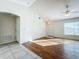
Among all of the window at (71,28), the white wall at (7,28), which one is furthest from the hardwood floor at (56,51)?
the window at (71,28)

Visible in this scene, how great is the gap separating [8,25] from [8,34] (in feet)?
2.74

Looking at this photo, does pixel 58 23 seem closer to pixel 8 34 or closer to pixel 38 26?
pixel 38 26

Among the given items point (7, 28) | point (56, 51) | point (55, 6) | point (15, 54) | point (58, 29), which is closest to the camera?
point (15, 54)

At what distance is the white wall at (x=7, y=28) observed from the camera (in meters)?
7.59

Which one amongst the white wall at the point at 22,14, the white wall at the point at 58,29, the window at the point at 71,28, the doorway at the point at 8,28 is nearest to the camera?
the white wall at the point at 22,14

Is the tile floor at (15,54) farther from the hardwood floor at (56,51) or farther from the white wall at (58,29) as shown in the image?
the white wall at (58,29)

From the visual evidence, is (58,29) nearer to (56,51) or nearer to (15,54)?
(56,51)

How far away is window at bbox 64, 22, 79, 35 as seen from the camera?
8391mm

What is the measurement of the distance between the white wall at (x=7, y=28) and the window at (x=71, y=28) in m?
5.41

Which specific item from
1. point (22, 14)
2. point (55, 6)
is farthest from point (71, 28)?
point (22, 14)

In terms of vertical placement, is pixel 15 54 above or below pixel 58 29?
below

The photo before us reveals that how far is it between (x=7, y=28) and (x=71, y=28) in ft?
20.8

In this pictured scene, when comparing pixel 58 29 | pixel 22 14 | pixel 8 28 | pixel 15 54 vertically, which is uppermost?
pixel 22 14

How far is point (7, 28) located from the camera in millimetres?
7906
